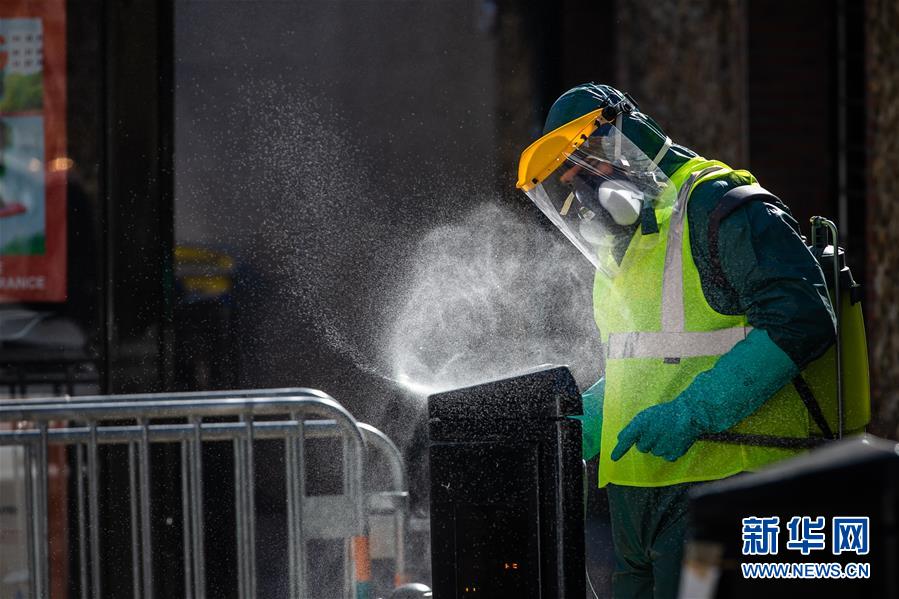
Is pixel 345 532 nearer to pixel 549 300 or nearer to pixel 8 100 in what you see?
pixel 549 300

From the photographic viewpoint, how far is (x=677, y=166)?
10.7ft

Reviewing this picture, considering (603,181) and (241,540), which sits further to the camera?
(241,540)

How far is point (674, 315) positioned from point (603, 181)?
1.42 ft

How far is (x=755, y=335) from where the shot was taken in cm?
294

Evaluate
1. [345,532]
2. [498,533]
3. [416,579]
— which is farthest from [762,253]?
[416,579]

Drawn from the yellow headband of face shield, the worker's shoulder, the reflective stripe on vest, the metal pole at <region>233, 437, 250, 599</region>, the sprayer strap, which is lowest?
the metal pole at <region>233, 437, 250, 599</region>

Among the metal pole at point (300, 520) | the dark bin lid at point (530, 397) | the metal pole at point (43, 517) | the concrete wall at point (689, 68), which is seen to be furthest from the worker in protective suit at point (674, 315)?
the concrete wall at point (689, 68)

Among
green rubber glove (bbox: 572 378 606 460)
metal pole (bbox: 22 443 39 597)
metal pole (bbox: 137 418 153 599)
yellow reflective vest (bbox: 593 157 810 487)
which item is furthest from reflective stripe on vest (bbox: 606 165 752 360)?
metal pole (bbox: 22 443 39 597)

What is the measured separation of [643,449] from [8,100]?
3.80 m

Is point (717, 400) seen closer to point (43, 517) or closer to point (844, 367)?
point (844, 367)

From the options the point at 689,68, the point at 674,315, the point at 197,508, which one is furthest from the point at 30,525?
the point at 689,68

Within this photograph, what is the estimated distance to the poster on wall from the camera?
18.1ft

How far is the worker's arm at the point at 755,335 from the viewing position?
2898mm

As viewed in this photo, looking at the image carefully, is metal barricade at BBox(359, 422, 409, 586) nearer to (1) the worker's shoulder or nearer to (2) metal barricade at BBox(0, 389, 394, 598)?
(2) metal barricade at BBox(0, 389, 394, 598)
